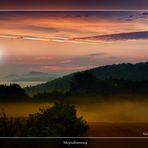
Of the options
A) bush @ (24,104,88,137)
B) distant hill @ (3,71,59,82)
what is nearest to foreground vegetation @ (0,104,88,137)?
bush @ (24,104,88,137)

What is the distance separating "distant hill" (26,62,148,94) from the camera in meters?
1.61

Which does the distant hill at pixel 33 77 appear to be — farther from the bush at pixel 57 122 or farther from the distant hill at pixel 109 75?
the bush at pixel 57 122

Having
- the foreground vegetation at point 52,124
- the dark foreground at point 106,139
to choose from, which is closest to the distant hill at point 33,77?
the foreground vegetation at point 52,124

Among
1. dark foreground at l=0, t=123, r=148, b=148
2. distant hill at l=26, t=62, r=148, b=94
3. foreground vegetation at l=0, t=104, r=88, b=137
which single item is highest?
distant hill at l=26, t=62, r=148, b=94

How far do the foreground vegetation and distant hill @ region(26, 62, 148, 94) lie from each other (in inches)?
3.7

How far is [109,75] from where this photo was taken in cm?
162

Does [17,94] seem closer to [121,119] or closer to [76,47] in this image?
[76,47]

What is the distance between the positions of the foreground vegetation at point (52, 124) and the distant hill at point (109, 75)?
93mm

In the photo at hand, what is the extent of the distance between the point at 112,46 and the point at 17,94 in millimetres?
510

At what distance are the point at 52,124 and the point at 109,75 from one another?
353 mm

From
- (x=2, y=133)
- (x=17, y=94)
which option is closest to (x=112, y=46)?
(x=17, y=94)

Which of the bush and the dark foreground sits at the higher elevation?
the bush

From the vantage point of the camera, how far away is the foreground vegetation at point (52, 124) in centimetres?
161

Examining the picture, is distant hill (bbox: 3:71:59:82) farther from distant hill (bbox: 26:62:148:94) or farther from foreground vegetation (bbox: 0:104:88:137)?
foreground vegetation (bbox: 0:104:88:137)
